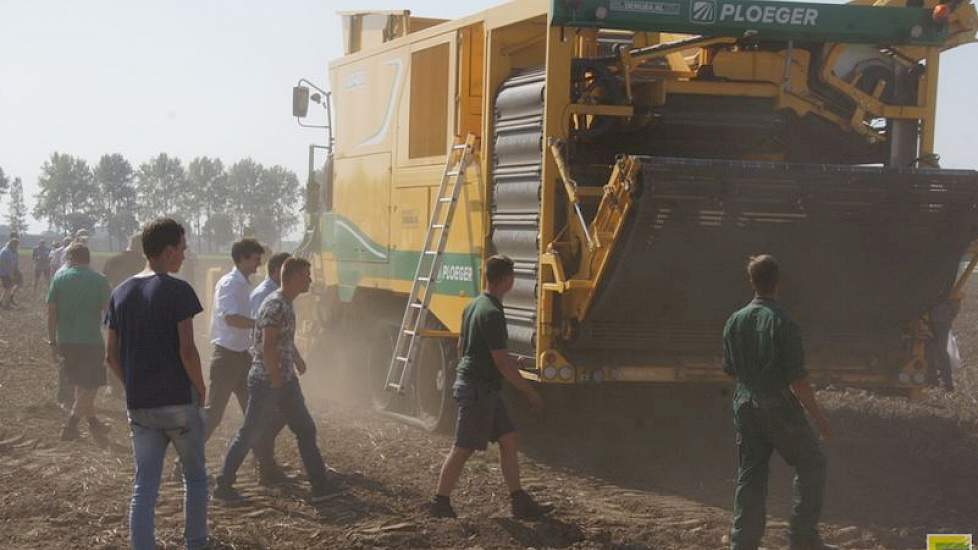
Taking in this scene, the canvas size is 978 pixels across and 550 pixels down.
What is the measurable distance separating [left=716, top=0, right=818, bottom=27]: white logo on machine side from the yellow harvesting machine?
0.05 feet

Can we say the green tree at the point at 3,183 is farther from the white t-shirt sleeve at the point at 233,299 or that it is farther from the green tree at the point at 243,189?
the white t-shirt sleeve at the point at 233,299

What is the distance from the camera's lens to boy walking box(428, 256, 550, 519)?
8219 millimetres

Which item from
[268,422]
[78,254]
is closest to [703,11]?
[268,422]

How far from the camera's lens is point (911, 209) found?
359 inches

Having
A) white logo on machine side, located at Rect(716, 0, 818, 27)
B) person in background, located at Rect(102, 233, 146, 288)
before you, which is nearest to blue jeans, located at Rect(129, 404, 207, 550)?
white logo on machine side, located at Rect(716, 0, 818, 27)

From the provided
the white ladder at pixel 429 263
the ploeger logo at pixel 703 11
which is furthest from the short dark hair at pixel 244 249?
the ploeger logo at pixel 703 11

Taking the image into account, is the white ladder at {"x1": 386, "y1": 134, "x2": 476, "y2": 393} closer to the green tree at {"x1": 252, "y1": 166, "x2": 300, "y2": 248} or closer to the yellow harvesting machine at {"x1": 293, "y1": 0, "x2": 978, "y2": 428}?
the yellow harvesting machine at {"x1": 293, "y1": 0, "x2": 978, "y2": 428}

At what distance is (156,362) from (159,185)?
131170 millimetres

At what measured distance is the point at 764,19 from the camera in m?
9.34

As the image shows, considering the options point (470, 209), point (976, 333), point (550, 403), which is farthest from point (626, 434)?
point (976, 333)

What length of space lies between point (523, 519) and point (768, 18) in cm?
393

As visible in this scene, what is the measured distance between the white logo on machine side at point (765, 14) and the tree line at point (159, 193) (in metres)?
124

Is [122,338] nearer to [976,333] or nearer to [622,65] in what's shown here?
[622,65]

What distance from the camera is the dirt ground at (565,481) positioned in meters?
7.99
